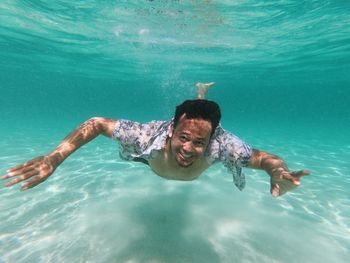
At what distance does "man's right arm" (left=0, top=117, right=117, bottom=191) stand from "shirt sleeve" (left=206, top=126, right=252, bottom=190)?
6.01ft

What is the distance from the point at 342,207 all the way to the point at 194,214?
4325 millimetres

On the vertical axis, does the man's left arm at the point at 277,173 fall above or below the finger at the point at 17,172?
below

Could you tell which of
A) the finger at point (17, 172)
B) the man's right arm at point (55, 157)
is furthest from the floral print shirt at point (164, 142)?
the finger at point (17, 172)

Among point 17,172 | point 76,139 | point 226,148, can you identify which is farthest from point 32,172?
point 226,148

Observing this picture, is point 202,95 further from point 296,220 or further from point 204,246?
point 204,246

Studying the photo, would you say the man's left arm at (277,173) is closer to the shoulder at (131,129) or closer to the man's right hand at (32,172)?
the shoulder at (131,129)

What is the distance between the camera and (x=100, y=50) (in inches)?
1081

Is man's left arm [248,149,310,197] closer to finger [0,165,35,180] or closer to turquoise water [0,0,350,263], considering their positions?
turquoise water [0,0,350,263]

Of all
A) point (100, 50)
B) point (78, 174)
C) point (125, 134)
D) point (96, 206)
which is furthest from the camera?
point (100, 50)

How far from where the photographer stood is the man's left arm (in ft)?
11.8

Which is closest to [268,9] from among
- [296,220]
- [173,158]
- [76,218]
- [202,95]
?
[202,95]

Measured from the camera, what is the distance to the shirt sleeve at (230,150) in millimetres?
4641

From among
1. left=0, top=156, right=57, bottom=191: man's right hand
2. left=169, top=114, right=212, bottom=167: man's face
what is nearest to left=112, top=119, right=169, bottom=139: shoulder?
left=169, top=114, right=212, bottom=167: man's face

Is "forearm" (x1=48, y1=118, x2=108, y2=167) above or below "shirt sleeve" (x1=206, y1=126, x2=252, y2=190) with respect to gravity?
above
